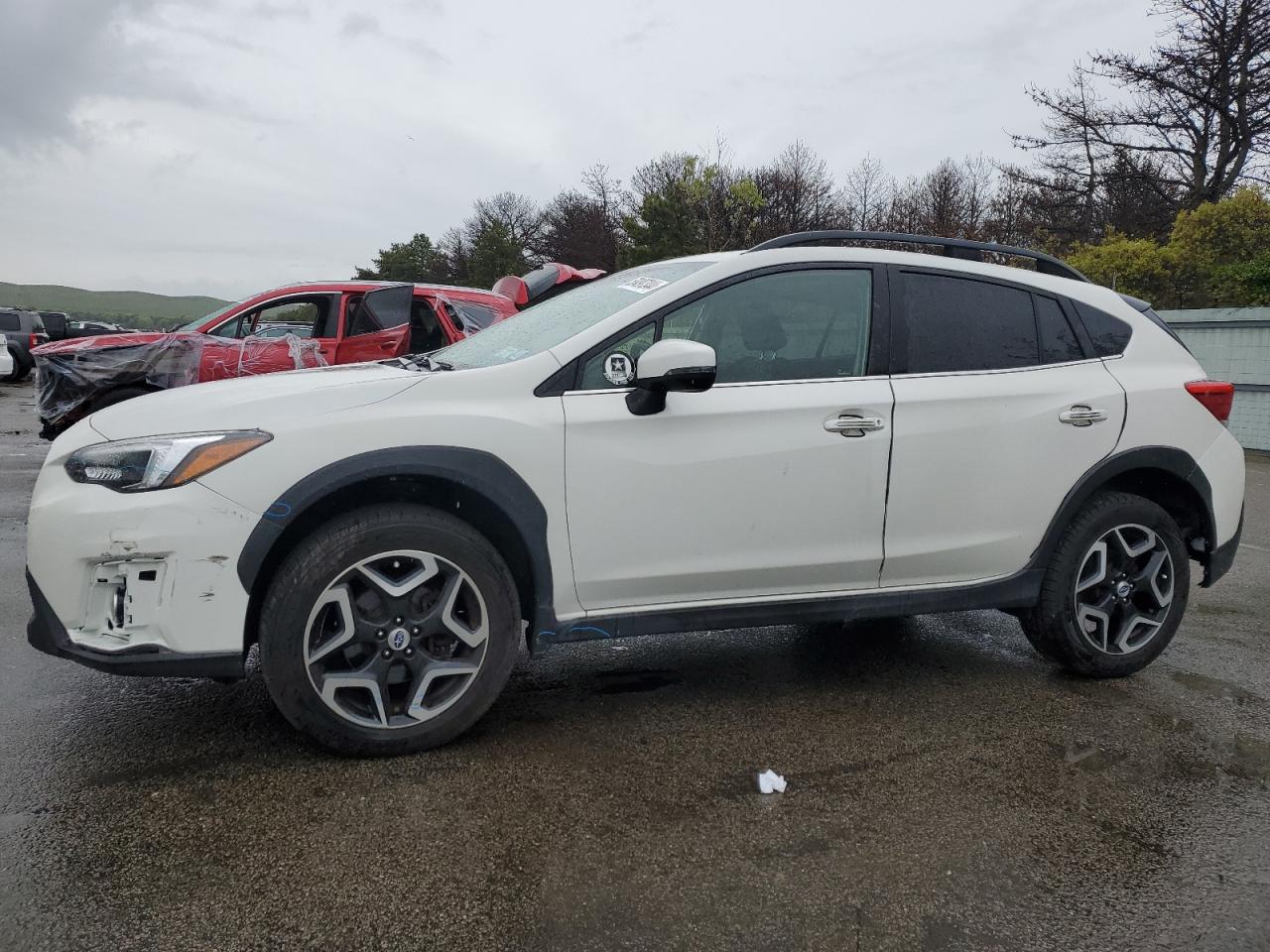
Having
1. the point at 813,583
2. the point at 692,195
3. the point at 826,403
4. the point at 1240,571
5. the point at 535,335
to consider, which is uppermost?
Answer: the point at 692,195

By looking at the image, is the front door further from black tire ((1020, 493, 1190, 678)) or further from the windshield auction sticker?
black tire ((1020, 493, 1190, 678))

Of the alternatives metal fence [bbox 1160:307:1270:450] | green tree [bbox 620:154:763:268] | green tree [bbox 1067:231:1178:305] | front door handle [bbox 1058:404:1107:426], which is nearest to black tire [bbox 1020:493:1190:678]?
front door handle [bbox 1058:404:1107:426]

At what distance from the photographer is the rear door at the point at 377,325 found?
9.55 meters

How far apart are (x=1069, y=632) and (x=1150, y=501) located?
68 centimetres

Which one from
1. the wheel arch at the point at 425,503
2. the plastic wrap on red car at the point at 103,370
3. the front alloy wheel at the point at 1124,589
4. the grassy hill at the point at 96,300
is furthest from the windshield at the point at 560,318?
the grassy hill at the point at 96,300

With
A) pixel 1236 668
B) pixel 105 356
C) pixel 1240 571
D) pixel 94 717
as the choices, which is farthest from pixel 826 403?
pixel 105 356

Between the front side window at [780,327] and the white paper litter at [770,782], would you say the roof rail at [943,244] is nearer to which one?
the front side window at [780,327]

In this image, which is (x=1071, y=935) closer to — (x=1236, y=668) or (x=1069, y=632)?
(x=1069, y=632)

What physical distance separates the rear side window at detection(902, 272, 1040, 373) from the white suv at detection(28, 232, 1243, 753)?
0.01 meters

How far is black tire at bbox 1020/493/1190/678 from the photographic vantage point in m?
3.94

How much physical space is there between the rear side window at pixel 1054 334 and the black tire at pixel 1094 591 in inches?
23.6

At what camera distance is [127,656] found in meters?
2.83

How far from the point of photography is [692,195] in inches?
1538

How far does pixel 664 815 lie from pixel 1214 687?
8.66 ft
